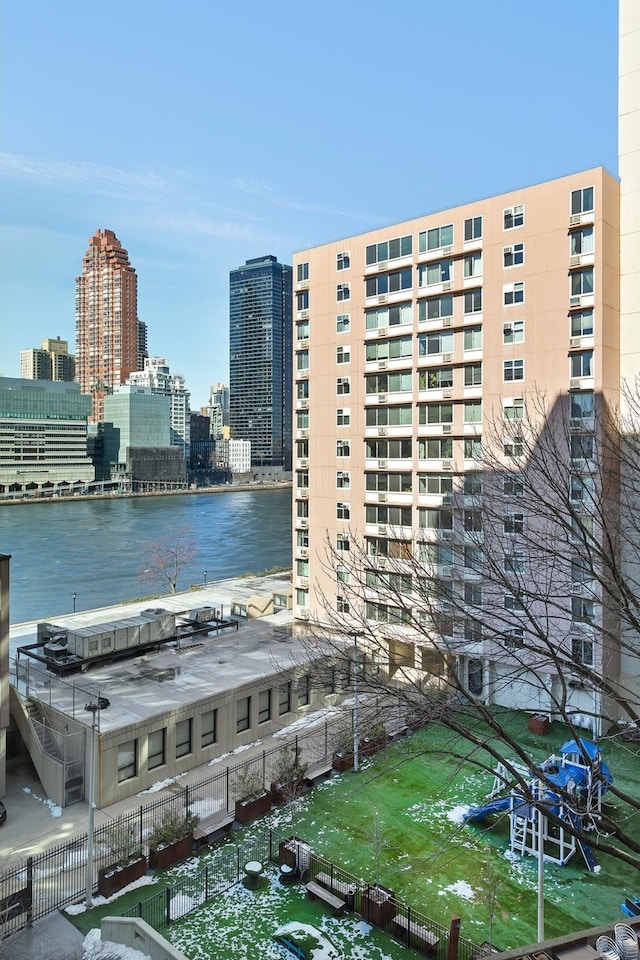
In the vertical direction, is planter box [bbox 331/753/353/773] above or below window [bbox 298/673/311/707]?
below

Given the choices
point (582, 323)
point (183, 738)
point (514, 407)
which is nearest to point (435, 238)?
point (582, 323)

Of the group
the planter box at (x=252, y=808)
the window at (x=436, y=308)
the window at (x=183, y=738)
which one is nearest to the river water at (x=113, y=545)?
the window at (x=183, y=738)

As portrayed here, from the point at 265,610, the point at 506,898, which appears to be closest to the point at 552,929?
the point at 506,898

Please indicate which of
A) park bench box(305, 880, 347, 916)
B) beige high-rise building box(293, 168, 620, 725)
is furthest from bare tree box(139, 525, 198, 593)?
park bench box(305, 880, 347, 916)

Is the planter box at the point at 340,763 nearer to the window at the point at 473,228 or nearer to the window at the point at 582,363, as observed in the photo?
the window at the point at 582,363

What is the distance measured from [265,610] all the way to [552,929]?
22804mm

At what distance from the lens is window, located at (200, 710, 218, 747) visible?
2180cm

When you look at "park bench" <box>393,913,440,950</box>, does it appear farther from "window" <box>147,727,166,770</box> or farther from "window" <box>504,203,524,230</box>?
"window" <box>504,203,524,230</box>

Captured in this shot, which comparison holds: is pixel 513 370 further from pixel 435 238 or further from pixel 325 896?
pixel 325 896

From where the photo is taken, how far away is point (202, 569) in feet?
225

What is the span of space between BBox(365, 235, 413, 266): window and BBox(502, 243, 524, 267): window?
14.5 feet

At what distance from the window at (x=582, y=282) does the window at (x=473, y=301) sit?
3862mm

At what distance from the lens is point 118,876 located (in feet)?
48.7

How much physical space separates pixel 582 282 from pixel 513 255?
3087mm
